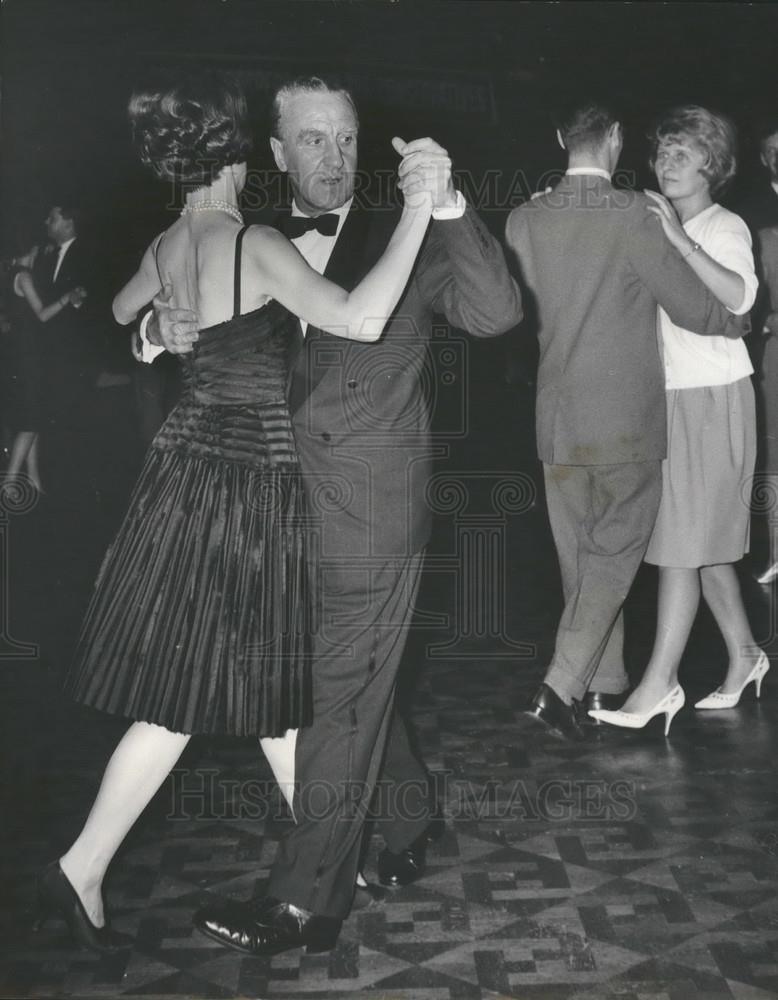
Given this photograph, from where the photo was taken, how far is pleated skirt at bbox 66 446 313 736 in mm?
2096

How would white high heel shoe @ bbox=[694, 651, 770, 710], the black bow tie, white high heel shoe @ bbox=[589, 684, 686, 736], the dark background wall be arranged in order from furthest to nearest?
white high heel shoe @ bbox=[694, 651, 770, 710] → white high heel shoe @ bbox=[589, 684, 686, 736] → the dark background wall → the black bow tie

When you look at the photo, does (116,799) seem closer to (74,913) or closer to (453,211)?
(74,913)

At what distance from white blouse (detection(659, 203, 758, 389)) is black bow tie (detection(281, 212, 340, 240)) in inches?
44.0

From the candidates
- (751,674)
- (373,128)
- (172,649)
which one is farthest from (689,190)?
(172,649)

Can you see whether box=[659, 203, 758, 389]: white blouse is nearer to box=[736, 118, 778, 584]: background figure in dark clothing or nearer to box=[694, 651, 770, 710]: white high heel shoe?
box=[736, 118, 778, 584]: background figure in dark clothing

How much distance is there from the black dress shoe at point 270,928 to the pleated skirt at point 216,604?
32 centimetres

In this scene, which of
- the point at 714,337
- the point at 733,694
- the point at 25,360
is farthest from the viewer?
the point at 25,360

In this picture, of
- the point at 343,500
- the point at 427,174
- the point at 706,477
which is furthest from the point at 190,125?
the point at 706,477

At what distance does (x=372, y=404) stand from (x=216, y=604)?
1.42 feet

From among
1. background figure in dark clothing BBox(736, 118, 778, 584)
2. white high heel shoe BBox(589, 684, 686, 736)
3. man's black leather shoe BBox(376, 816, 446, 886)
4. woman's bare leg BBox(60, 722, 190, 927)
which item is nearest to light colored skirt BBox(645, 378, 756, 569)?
background figure in dark clothing BBox(736, 118, 778, 584)

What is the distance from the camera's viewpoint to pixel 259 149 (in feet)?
9.20

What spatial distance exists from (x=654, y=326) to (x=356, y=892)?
1.50m

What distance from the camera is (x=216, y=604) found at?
6.88 ft

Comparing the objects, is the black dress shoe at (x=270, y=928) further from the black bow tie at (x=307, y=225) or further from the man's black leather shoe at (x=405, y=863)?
the black bow tie at (x=307, y=225)
